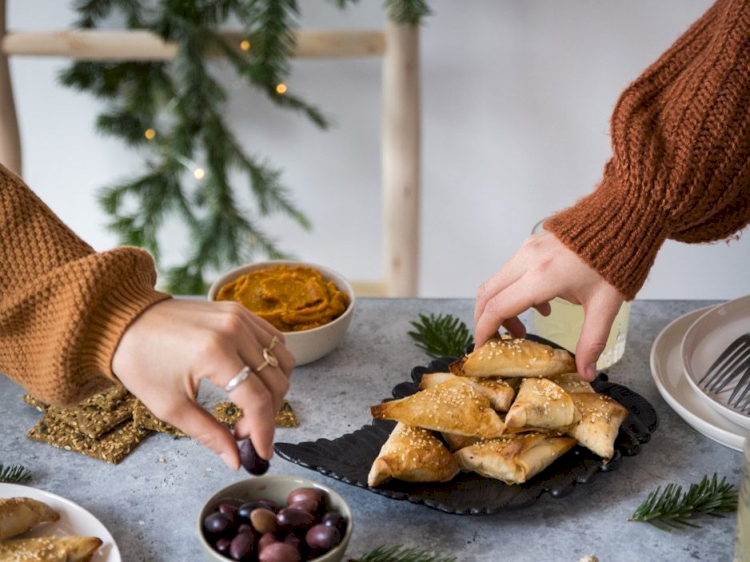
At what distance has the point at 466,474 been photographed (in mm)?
1029

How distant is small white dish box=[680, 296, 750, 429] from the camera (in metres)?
1.21

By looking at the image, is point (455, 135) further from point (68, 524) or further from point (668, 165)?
point (68, 524)

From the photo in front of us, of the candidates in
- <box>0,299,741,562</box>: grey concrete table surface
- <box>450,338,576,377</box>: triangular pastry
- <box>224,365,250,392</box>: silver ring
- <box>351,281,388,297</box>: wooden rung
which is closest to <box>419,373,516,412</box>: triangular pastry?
<box>450,338,576,377</box>: triangular pastry

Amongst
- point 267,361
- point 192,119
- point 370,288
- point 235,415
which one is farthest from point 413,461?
point 370,288

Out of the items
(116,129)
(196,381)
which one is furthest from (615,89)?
(196,381)

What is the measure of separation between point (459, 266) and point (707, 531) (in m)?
1.85

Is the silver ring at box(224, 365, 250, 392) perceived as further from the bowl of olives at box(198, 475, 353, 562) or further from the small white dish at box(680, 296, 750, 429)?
the small white dish at box(680, 296, 750, 429)

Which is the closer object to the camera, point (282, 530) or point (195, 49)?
point (282, 530)

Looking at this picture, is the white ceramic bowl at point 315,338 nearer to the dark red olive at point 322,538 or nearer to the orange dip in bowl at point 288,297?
the orange dip in bowl at point 288,297

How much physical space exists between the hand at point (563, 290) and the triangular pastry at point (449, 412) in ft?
0.42

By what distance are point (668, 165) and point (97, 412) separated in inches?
31.6

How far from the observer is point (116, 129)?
2.48 metres

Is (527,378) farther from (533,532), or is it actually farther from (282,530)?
(282,530)

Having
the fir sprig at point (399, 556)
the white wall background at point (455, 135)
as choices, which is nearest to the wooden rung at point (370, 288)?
the white wall background at point (455, 135)
